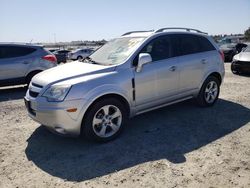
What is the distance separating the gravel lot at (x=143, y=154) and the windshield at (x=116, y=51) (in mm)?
1326

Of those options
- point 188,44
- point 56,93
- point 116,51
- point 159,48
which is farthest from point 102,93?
point 188,44

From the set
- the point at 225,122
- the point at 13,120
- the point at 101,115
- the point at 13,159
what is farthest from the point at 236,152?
the point at 13,120

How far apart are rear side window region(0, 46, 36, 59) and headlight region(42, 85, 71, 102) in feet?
18.0

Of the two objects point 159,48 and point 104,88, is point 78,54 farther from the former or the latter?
point 104,88

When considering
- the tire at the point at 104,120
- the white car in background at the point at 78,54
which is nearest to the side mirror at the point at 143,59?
the tire at the point at 104,120

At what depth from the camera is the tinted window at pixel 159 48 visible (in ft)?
17.0

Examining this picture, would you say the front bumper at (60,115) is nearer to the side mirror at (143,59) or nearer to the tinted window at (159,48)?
the side mirror at (143,59)

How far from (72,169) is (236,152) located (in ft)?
7.91

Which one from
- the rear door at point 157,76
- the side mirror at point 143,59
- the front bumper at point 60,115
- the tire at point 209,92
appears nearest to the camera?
the front bumper at point 60,115

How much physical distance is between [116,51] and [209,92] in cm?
251

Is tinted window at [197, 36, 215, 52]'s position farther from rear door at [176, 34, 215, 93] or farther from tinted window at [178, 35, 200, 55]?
tinted window at [178, 35, 200, 55]

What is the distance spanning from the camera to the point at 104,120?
4.55 m

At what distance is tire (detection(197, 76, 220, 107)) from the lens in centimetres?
623

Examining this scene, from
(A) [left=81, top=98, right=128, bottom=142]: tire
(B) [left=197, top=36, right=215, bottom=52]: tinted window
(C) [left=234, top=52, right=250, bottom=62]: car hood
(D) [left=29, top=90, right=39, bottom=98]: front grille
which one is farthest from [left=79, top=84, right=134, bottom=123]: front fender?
(C) [left=234, top=52, right=250, bottom=62]: car hood
